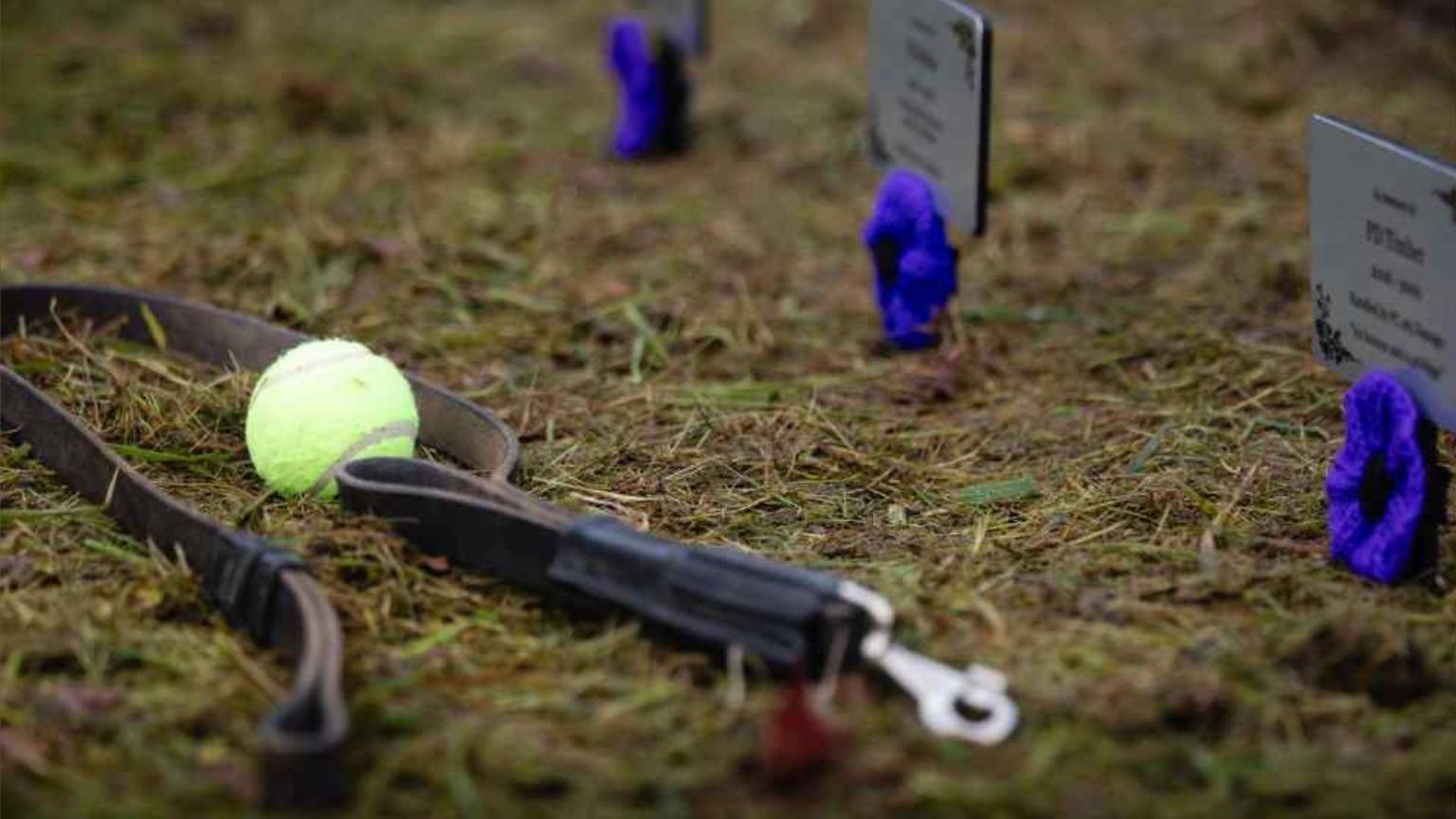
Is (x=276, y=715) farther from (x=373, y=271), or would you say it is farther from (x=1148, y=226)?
(x=1148, y=226)

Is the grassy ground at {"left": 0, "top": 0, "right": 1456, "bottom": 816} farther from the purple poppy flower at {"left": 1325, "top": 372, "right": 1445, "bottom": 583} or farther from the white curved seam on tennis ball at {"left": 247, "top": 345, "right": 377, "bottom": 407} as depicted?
the white curved seam on tennis ball at {"left": 247, "top": 345, "right": 377, "bottom": 407}

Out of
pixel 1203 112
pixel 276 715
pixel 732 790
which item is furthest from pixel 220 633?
pixel 1203 112

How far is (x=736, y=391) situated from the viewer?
12.0 ft

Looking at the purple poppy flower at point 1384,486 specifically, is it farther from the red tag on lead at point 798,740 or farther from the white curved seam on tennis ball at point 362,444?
the white curved seam on tennis ball at point 362,444

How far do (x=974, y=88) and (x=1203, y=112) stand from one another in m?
2.11

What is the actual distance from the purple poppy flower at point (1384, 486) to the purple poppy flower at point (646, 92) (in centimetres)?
275

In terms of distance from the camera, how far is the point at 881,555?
9.45ft

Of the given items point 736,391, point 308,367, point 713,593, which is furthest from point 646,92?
point 713,593

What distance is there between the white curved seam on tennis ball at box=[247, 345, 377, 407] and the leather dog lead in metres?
0.22

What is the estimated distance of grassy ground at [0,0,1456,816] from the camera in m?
2.25

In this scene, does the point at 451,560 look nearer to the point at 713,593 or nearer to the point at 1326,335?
the point at 713,593

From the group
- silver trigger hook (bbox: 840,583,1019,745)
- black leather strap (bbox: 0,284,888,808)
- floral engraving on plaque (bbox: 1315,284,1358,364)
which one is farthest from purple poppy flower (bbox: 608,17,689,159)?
silver trigger hook (bbox: 840,583,1019,745)

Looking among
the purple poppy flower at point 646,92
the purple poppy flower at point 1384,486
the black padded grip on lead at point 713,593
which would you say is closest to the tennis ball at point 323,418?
the black padded grip on lead at point 713,593

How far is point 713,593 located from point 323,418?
2.93 feet
